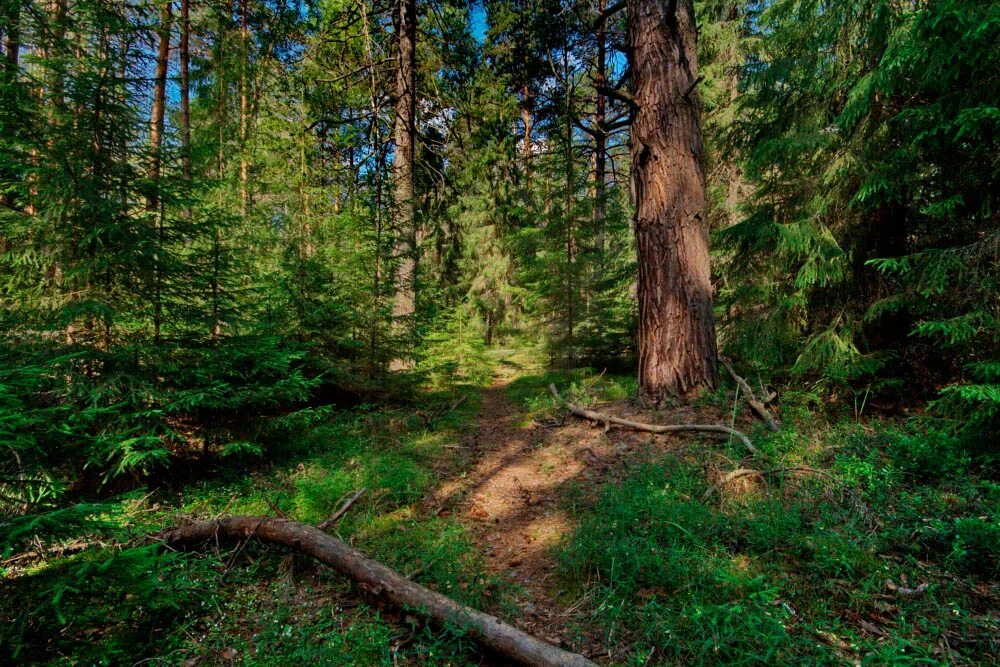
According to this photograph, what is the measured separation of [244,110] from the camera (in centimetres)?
1211

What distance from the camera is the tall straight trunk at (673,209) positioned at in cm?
590

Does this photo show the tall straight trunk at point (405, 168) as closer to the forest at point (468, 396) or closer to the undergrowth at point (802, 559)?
the forest at point (468, 396)

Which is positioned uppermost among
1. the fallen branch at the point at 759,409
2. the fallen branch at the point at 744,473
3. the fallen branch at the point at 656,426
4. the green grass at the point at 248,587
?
the fallen branch at the point at 759,409

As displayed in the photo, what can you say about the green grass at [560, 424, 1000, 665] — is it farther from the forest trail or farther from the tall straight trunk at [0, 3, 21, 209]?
the tall straight trunk at [0, 3, 21, 209]

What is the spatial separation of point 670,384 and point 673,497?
102 inches

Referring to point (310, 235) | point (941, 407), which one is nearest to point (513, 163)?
point (310, 235)

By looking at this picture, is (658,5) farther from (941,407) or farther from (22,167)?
(22,167)

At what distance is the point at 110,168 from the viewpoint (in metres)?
4.46

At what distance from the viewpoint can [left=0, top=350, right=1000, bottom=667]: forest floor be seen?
2141 mm

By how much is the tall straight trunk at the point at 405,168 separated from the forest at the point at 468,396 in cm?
13

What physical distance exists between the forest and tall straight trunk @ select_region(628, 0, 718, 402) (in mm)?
48

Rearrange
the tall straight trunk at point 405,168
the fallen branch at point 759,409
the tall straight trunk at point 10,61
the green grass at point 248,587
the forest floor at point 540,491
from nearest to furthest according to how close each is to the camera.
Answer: the green grass at point 248,587 → the forest floor at point 540,491 → the tall straight trunk at point 10,61 → the fallen branch at point 759,409 → the tall straight trunk at point 405,168

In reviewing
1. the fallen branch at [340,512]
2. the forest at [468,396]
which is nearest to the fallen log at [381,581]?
the forest at [468,396]

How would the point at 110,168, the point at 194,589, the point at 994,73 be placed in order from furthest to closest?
1. the point at 110,168
2. the point at 994,73
3. the point at 194,589
